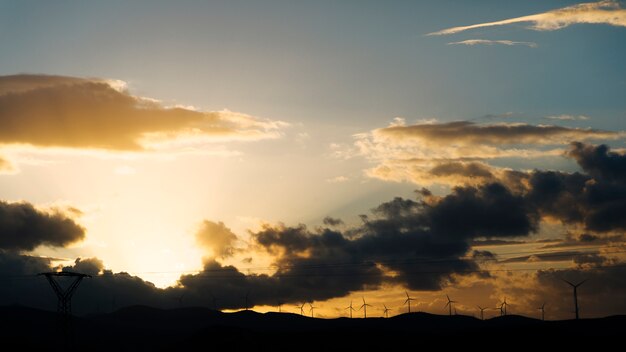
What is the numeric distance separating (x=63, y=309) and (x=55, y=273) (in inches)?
471

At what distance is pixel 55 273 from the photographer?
643 ft

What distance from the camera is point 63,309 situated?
618 ft
